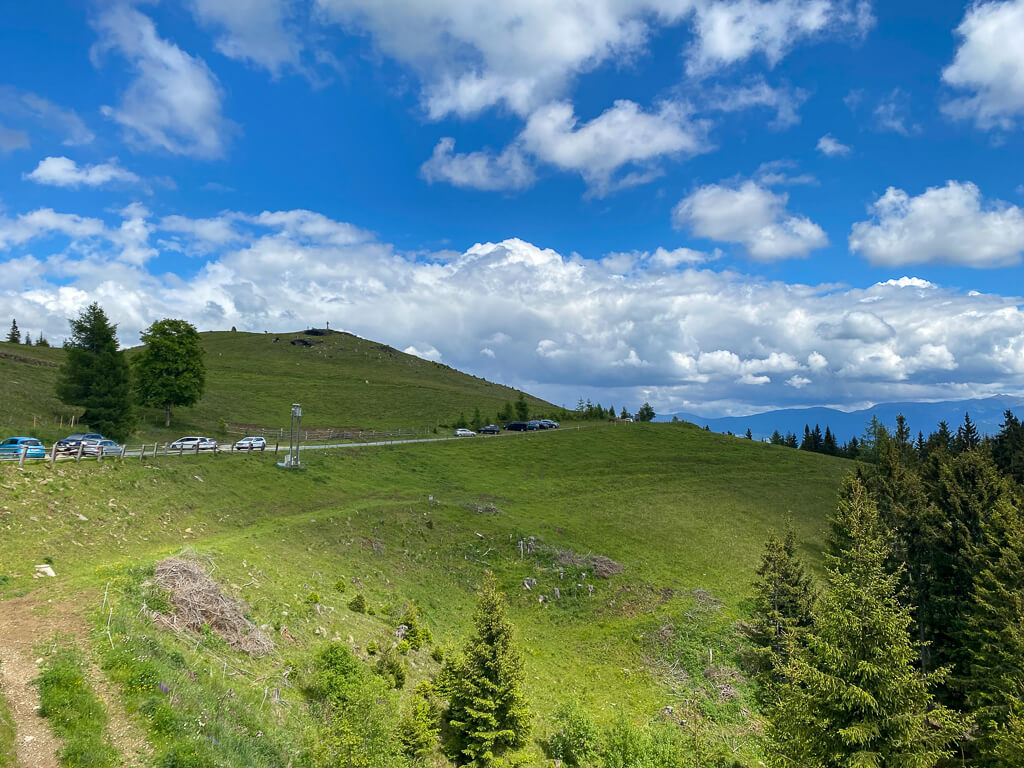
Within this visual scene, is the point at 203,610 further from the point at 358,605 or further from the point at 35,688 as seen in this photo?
the point at 358,605

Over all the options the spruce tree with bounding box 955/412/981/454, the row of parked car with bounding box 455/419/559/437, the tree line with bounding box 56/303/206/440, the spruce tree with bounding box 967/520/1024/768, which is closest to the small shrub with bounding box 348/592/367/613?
the spruce tree with bounding box 967/520/1024/768

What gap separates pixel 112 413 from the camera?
57.7m

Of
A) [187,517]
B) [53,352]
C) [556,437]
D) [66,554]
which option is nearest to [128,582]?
[66,554]

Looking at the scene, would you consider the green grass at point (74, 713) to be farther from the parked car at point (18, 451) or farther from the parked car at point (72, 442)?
the parked car at point (72, 442)

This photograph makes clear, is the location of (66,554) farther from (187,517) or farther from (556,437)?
(556,437)

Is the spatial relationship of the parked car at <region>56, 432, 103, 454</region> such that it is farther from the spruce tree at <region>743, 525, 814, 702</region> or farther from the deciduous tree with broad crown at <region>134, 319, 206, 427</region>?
the spruce tree at <region>743, 525, 814, 702</region>

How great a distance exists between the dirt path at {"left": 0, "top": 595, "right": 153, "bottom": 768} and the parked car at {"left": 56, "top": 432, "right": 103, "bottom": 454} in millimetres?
24443

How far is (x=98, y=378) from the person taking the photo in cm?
5719

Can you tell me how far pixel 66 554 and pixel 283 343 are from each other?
590 ft

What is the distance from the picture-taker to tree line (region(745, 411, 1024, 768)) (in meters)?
15.2

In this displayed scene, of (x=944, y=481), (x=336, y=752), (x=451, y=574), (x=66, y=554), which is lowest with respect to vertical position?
(x=451, y=574)

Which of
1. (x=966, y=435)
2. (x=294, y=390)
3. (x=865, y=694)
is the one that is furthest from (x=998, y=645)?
(x=294, y=390)

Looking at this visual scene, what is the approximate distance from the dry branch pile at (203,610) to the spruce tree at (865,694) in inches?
780

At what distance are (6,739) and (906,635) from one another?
22.9 metres
